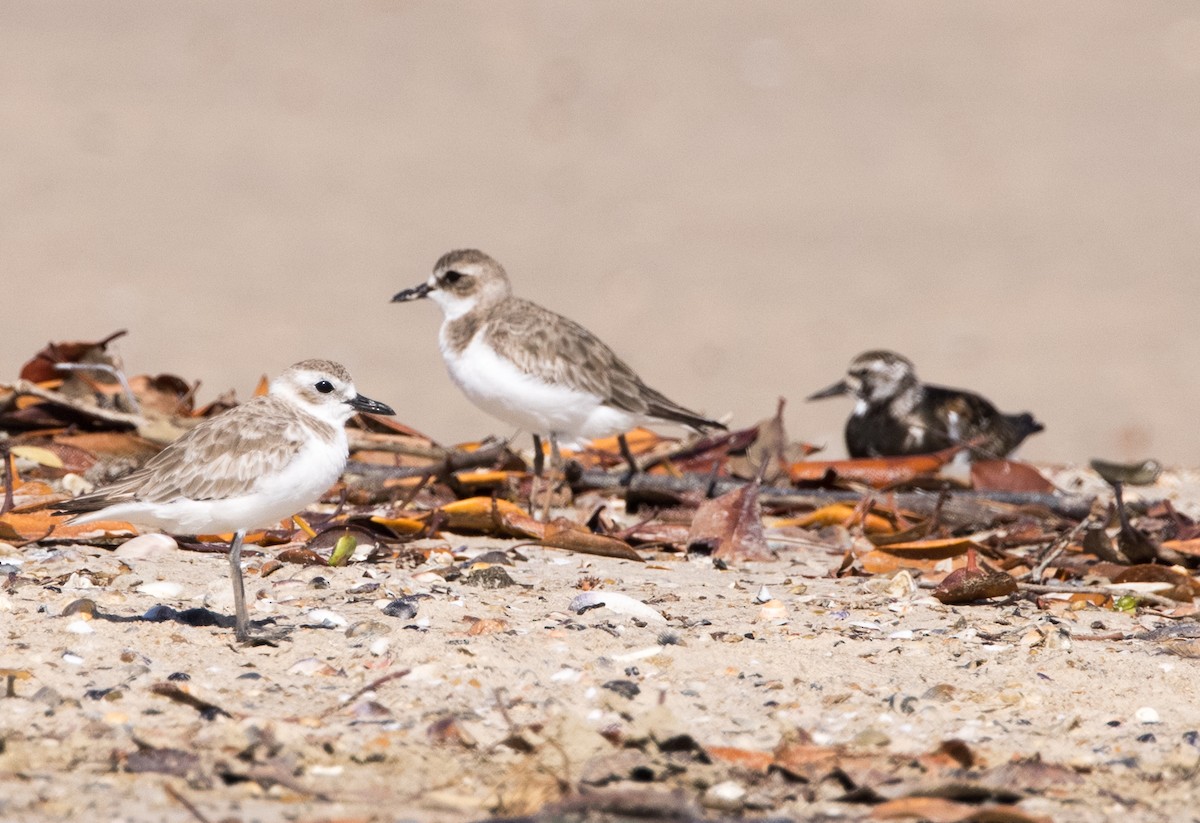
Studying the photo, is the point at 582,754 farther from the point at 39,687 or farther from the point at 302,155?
the point at 302,155

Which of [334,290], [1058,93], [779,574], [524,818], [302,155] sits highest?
[1058,93]

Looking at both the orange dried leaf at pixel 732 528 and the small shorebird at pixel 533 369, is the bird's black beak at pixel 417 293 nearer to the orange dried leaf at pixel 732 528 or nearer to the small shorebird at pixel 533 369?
the small shorebird at pixel 533 369

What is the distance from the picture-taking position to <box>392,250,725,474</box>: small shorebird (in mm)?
7109

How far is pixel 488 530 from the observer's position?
5.78 meters

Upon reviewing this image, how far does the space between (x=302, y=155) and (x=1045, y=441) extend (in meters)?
9.28

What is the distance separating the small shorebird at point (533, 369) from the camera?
7109 millimetres

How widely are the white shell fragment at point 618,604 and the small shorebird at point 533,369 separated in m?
2.19

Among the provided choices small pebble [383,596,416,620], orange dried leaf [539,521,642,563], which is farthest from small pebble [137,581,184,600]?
orange dried leaf [539,521,642,563]

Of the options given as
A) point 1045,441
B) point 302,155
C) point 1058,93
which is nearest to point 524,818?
point 1045,441

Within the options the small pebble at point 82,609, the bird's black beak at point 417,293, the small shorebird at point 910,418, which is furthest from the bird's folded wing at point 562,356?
the small pebble at point 82,609

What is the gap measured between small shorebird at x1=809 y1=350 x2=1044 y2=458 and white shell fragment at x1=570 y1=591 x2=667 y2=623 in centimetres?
498

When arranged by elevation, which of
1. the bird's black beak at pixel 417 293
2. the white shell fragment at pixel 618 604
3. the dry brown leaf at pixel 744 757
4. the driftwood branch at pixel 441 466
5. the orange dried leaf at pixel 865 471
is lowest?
the dry brown leaf at pixel 744 757

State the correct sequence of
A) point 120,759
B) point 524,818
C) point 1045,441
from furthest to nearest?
point 1045,441
point 120,759
point 524,818

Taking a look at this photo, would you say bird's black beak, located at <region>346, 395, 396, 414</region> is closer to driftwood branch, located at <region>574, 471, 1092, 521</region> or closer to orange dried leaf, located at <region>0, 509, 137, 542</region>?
orange dried leaf, located at <region>0, 509, 137, 542</region>
